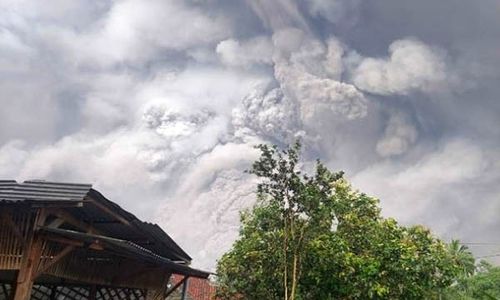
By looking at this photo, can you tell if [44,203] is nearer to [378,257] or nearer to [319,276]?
[319,276]

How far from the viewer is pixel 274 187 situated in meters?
16.3

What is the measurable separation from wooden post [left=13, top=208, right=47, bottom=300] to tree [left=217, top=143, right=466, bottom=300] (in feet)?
25.0

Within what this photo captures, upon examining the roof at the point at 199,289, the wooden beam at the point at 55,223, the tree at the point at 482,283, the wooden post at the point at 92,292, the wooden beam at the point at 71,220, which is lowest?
the wooden post at the point at 92,292

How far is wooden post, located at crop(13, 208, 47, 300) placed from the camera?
9805 mm

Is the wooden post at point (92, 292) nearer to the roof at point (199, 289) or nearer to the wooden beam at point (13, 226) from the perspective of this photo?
the wooden beam at point (13, 226)

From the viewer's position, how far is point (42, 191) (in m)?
10.3

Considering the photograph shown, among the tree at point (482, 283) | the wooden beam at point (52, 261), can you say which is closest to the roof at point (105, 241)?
the wooden beam at point (52, 261)

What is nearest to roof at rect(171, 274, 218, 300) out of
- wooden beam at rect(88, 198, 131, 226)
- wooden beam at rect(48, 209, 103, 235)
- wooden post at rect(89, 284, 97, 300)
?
wooden post at rect(89, 284, 97, 300)

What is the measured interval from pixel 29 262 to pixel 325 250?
11037 millimetres

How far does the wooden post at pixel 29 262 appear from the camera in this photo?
9.80 meters

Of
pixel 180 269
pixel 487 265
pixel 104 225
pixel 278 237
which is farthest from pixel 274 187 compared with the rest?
pixel 487 265

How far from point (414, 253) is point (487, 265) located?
44.8 m

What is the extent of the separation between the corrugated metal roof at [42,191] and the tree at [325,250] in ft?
23.0

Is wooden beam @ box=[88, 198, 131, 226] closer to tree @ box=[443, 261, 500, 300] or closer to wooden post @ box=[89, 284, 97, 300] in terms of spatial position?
wooden post @ box=[89, 284, 97, 300]
